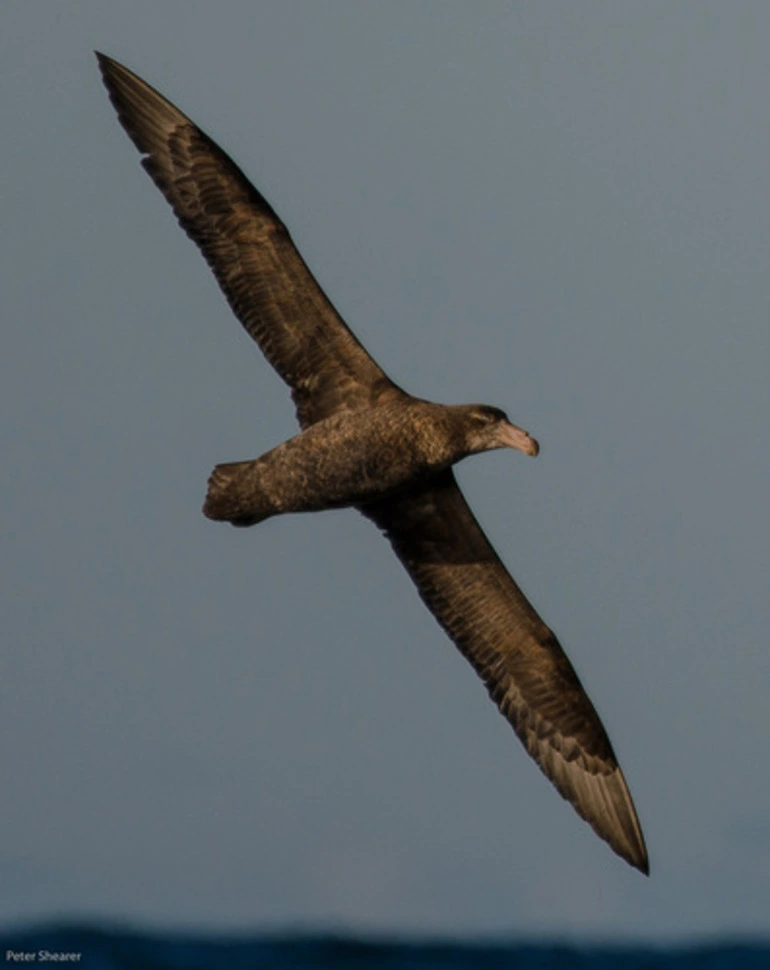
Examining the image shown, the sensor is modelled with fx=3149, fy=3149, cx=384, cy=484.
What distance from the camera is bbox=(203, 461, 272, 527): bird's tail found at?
23.6 m

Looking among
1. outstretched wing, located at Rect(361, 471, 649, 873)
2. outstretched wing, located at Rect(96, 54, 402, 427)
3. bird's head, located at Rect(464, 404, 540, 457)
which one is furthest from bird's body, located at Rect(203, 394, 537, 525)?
outstretched wing, located at Rect(361, 471, 649, 873)

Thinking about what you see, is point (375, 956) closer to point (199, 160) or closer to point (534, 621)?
point (534, 621)

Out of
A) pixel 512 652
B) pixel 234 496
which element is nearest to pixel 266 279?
pixel 234 496

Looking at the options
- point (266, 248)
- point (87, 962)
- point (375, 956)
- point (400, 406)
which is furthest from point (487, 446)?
point (375, 956)

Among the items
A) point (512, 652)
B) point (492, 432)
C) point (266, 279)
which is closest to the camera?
point (492, 432)

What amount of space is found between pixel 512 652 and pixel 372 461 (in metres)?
2.81

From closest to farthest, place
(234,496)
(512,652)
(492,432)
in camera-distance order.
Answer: (492,432)
(234,496)
(512,652)

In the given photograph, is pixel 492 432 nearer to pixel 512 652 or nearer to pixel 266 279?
pixel 266 279

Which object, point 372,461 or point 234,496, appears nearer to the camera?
point 372,461

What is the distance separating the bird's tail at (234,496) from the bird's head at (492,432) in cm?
174

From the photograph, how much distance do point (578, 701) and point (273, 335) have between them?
3.95m

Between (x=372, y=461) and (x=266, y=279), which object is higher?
(x=266, y=279)

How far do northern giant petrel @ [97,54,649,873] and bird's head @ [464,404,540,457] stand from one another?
0.01 m

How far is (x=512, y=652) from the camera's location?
25234 mm
